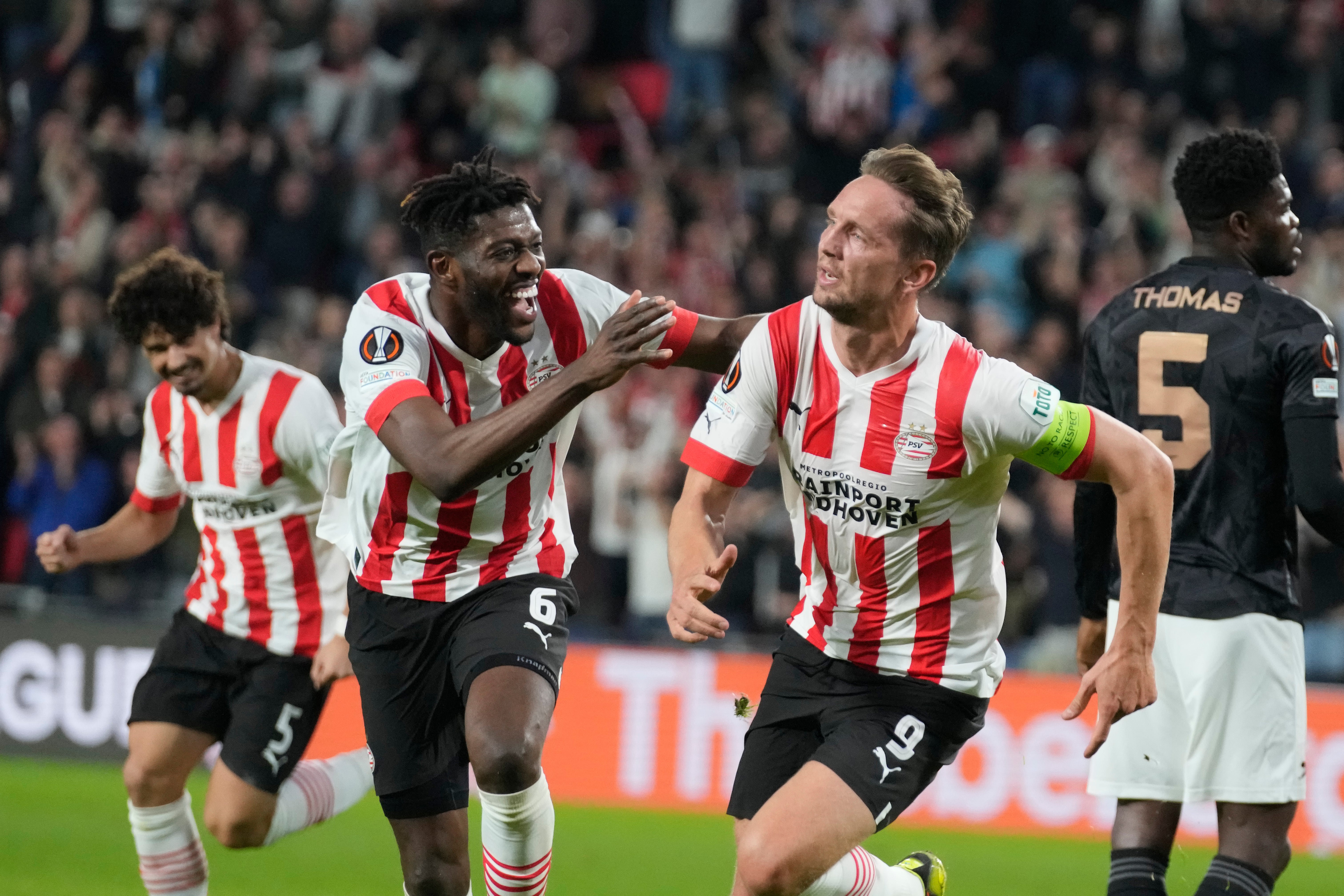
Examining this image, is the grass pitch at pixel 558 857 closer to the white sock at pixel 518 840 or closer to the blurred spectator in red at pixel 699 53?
the white sock at pixel 518 840

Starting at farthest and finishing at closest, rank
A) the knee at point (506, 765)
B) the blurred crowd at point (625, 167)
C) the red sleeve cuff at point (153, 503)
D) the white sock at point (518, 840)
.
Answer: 1. the blurred crowd at point (625, 167)
2. the red sleeve cuff at point (153, 503)
3. the white sock at point (518, 840)
4. the knee at point (506, 765)

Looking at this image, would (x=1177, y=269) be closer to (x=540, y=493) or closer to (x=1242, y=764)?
(x=1242, y=764)

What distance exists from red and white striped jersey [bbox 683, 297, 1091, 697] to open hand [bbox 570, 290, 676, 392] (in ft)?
0.99

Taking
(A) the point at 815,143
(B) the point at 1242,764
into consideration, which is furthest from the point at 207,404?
(A) the point at 815,143

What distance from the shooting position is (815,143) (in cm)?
1467

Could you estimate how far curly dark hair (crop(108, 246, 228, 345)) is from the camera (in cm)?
609

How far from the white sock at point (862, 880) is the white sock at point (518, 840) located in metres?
0.82

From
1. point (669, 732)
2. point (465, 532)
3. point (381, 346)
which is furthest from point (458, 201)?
point (669, 732)

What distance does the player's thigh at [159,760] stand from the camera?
19.6 feet

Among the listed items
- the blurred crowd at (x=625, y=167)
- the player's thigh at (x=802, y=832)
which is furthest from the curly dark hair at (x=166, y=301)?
the blurred crowd at (x=625, y=167)

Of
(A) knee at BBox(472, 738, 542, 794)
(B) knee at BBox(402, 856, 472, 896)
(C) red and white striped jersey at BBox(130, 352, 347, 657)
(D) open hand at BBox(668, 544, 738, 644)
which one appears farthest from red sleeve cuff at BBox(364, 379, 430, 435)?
(C) red and white striped jersey at BBox(130, 352, 347, 657)

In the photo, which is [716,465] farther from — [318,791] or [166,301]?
[318,791]

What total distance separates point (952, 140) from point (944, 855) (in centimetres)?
741

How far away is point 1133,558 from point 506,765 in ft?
5.87
